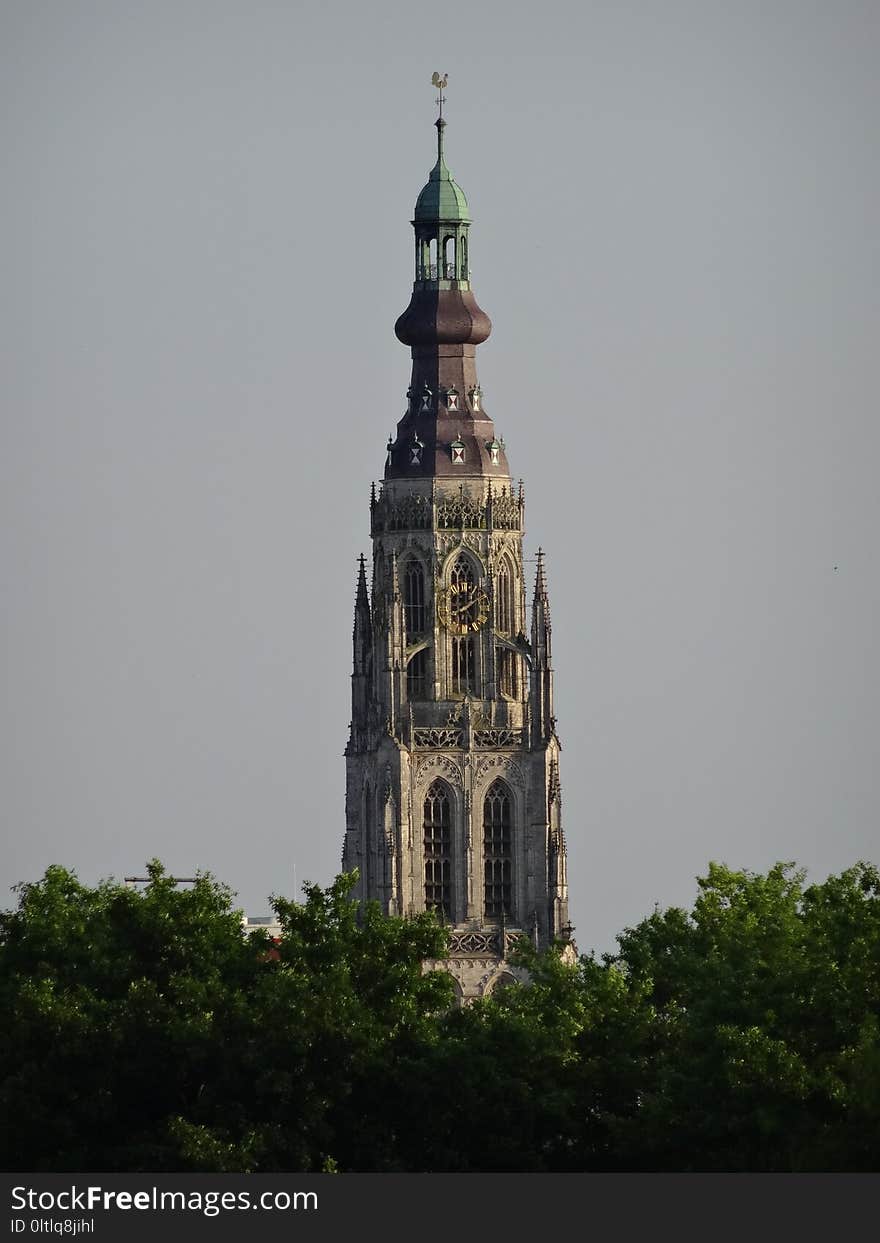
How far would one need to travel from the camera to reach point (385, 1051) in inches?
6531

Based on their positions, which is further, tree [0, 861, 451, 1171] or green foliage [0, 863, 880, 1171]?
tree [0, 861, 451, 1171]

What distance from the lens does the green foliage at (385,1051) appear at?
6329 inches

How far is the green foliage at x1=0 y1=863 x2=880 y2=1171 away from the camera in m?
161

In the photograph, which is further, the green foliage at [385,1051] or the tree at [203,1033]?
the tree at [203,1033]

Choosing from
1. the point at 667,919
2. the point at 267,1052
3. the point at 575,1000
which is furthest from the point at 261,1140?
the point at 667,919

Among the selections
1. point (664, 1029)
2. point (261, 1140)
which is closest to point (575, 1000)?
point (664, 1029)
